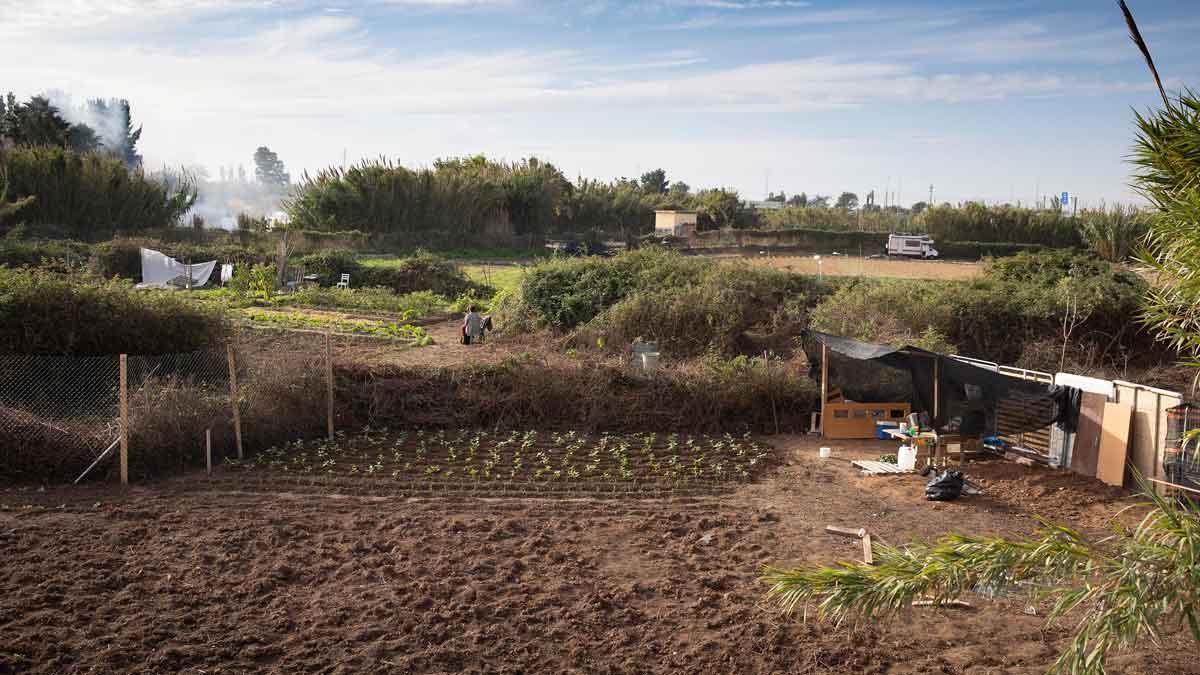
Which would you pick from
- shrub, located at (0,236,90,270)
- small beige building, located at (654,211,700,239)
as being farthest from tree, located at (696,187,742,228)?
shrub, located at (0,236,90,270)

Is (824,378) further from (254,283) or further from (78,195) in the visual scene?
(78,195)

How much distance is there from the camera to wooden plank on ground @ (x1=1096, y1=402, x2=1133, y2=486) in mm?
10391

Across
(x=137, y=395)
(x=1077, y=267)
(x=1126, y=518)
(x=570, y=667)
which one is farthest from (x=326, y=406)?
(x=1077, y=267)

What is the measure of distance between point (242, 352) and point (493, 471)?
4586 millimetres

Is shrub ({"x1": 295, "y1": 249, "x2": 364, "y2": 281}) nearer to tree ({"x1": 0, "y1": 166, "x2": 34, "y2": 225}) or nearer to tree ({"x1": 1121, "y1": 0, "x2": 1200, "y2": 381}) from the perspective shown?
tree ({"x1": 0, "y1": 166, "x2": 34, "y2": 225})

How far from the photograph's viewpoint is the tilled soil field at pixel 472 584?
6305mm

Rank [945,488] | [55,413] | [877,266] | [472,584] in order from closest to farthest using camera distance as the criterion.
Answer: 1. [472,584]
2. [945,488]
3. [55,413]
4. [877,266]

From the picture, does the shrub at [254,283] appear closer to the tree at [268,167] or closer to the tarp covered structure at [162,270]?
the tarp covered structure at [162,270]

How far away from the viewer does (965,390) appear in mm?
12047

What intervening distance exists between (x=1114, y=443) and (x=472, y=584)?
738cm

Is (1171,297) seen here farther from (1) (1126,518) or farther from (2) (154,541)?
Result: (2) (154,541)

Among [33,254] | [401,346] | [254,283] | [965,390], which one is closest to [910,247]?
[254,283]

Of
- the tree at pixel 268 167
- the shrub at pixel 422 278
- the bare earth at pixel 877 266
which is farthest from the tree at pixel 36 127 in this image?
the tree at pixel 268 167

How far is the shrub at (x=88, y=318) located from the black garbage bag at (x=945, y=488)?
31.6 feet
